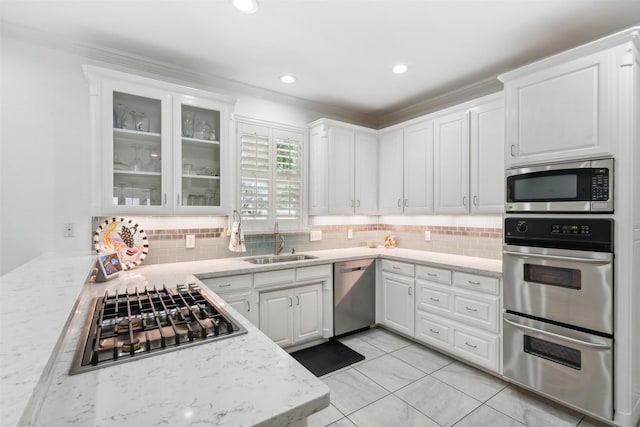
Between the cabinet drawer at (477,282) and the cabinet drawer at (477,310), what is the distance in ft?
0.24

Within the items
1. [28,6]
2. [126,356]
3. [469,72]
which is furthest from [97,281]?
[469,72]

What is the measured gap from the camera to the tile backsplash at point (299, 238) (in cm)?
277

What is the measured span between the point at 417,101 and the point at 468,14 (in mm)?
1633

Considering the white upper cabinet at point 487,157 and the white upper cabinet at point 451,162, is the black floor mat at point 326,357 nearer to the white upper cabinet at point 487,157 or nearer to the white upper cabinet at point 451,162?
the white upper cabinet at point 451,162

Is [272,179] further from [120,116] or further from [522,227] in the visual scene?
[522,227]

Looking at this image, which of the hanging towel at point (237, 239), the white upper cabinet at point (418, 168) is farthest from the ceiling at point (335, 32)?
the hanging towel at point (237, 239)

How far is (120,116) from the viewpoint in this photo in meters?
2.36

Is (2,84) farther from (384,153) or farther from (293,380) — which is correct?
→ (384,153)

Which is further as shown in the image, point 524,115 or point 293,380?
point 524,115

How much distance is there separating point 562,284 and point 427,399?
1.22m

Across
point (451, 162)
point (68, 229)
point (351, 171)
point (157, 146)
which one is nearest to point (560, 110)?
point (451, 162)

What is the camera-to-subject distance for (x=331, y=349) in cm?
301

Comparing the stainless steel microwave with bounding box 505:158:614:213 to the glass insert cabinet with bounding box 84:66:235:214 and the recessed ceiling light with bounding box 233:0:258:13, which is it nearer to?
the recessed ceiling light with bounding box 233:0:258:13

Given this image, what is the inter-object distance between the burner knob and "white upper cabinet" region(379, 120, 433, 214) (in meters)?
1.09
